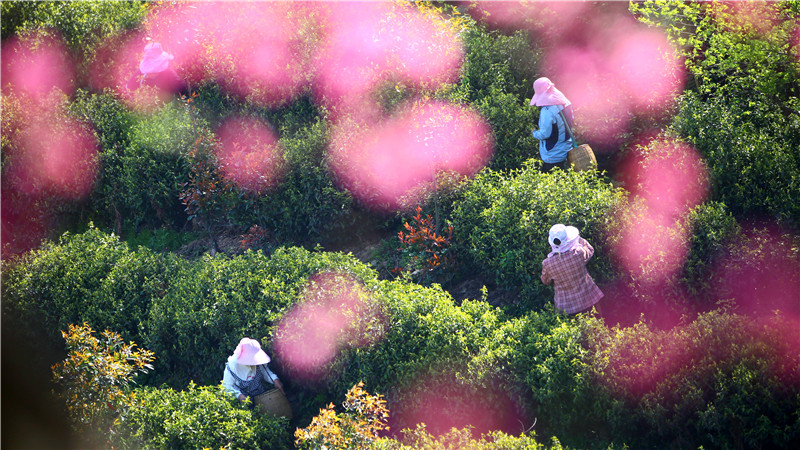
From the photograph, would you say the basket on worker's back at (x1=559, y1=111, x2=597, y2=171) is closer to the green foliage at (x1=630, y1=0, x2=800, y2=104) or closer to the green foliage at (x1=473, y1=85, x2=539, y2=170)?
the green foliage at (x1=473, y1=85, x2=539, y2=170)

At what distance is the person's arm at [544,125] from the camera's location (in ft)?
30.0

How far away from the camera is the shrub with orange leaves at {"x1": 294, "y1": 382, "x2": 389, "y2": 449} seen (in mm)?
6410

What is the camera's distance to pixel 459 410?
7.05 meters

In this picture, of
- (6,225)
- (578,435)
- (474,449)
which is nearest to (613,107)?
(578,435)

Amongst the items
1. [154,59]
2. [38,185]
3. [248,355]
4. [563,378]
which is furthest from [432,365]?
[154,59]

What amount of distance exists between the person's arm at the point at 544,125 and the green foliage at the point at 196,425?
15.5ft

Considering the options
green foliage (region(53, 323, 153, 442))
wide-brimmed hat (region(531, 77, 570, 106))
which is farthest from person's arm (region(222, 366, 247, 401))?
wide-brimmed hat (region(531, 77, 570, 106))

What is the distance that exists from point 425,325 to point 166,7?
362 inches

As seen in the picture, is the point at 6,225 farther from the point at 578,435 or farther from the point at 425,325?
the point at 578,435

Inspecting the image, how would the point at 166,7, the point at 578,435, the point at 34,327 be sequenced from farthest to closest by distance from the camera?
the point at 166,7, the point at 34,327, the point at 578,435

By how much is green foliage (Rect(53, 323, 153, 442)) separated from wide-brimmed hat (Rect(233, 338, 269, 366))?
1148mm

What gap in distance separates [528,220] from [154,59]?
754cm

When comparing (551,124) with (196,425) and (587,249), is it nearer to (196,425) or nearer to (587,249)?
(587,249)

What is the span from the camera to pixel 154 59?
1237 centimetres
